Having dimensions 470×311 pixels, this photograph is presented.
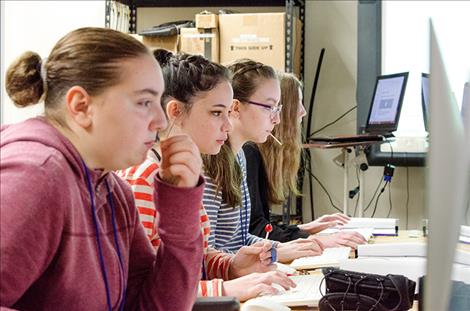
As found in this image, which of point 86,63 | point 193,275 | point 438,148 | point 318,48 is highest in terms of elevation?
point 318,48

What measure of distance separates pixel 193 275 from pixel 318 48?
3279mm

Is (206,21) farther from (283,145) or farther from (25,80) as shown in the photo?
(25,80)

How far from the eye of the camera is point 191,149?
110 cm

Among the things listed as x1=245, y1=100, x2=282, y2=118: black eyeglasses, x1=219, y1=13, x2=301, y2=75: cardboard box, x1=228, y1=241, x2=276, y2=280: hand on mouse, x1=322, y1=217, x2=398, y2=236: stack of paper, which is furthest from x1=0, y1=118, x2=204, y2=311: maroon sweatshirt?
x1=219, y1=13, x2=301, y2=75: cardboard box

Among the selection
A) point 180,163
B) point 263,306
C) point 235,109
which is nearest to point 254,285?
point 263,306

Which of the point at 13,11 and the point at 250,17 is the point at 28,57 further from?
the point at 13,11

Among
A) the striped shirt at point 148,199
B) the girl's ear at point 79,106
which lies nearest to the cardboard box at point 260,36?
the striped shirt at point 148,199

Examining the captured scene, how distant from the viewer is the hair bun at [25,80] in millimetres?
977

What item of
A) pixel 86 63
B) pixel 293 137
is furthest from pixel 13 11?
pixel 86 63

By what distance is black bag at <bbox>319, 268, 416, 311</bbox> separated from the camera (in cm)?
122

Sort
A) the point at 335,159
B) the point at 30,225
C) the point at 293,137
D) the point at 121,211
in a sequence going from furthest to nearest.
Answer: the point at 335,159 → the point at 293,137 → the point at 121,211 → the point at 30,225

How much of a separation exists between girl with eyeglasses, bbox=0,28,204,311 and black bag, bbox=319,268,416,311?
0.87ft

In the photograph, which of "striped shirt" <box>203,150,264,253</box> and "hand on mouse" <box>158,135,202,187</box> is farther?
"striped shirt" <box>203,150,264,253</box>

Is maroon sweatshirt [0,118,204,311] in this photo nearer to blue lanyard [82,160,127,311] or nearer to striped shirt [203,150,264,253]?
blue lanyard [82,160,127,311]
